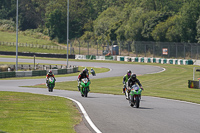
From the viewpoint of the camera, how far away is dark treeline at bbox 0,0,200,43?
7775 centimetres

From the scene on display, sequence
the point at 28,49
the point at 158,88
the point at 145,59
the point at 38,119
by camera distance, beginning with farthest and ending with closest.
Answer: the point at 28,49 → the point at 145,59 → the point at 158,88 → the point at 38,119

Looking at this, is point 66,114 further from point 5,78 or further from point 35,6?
point 35,6

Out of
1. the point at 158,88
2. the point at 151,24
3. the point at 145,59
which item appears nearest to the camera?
the point at 158,88

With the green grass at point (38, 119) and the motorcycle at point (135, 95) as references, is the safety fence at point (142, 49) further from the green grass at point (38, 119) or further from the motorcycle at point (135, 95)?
the green grass at point (38, 119)

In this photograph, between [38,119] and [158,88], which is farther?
[158,88]

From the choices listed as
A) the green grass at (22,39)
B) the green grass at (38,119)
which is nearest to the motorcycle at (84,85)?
the green grass at (38,119)

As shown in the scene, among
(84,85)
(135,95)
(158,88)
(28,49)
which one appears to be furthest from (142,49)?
(135,95)

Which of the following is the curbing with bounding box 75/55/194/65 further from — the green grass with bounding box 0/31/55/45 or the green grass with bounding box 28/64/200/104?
the green grass with bounding box 0/31/55/45

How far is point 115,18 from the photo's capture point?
362 ft

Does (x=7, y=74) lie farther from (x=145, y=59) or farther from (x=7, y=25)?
(x=7, y=25)

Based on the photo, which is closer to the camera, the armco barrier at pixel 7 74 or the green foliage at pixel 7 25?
the armco barrier at pixel 7 74

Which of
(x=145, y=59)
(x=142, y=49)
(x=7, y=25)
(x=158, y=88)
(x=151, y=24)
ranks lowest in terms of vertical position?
(x=158, y=88)

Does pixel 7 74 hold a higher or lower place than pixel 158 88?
higher

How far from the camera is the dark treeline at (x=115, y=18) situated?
255ft
